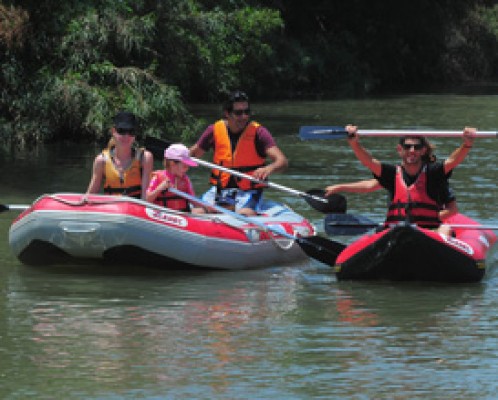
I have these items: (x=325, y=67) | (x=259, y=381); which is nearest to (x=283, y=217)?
(x=259, y=381)

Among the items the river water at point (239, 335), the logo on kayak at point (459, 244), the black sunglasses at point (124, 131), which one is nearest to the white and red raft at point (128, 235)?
the river water at point (239, 335)

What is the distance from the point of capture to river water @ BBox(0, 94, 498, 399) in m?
6.11

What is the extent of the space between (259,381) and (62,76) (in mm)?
12492

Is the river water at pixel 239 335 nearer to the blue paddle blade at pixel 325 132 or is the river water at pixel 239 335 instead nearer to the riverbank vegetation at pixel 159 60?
the blue paddle blade at pixel 325 132

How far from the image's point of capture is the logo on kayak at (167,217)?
888cm

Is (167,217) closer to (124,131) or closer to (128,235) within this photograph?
(128,235)

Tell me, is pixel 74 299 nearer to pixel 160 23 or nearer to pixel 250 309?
pixel 250 309

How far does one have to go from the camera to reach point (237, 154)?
1018cm

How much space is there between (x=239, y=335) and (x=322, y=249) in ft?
7.25

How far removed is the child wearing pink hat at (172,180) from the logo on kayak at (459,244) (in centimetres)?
190

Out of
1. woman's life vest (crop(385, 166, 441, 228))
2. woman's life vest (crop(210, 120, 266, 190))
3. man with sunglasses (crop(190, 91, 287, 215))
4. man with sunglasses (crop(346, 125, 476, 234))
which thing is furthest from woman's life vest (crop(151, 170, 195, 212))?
woman's life vest (crop(385, 166, 441, 228))

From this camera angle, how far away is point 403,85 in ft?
134

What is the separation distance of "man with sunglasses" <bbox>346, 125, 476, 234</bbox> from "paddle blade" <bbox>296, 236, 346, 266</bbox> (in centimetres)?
51

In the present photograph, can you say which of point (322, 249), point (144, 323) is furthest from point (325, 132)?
point (144, 323)
